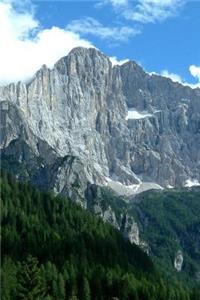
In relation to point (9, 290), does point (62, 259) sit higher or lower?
higher

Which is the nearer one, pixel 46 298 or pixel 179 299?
pixel 46 298

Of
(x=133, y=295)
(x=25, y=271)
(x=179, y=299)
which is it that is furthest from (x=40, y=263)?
(x=25, y=271)

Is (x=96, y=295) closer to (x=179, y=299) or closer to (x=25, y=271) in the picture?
(x=179, y=299)

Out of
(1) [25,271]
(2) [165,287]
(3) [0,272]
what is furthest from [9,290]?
(2) [165,287]

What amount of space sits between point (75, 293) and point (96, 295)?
724cm

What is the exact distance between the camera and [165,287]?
19925cm

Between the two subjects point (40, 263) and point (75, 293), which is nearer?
point (75, 293)

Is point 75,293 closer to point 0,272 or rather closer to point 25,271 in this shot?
point 0,272

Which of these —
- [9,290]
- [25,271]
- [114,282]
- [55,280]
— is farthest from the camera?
[114,282]

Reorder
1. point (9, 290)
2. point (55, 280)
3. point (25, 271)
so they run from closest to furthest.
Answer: point (25, 271) < point (9, 290) < point (55, 280)

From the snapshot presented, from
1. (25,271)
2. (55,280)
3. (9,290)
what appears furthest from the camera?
(55,280)

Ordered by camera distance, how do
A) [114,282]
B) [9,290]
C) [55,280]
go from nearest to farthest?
[9,290]
[55,280]
[114,282]

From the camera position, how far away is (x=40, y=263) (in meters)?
191

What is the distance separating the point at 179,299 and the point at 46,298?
5533cm
